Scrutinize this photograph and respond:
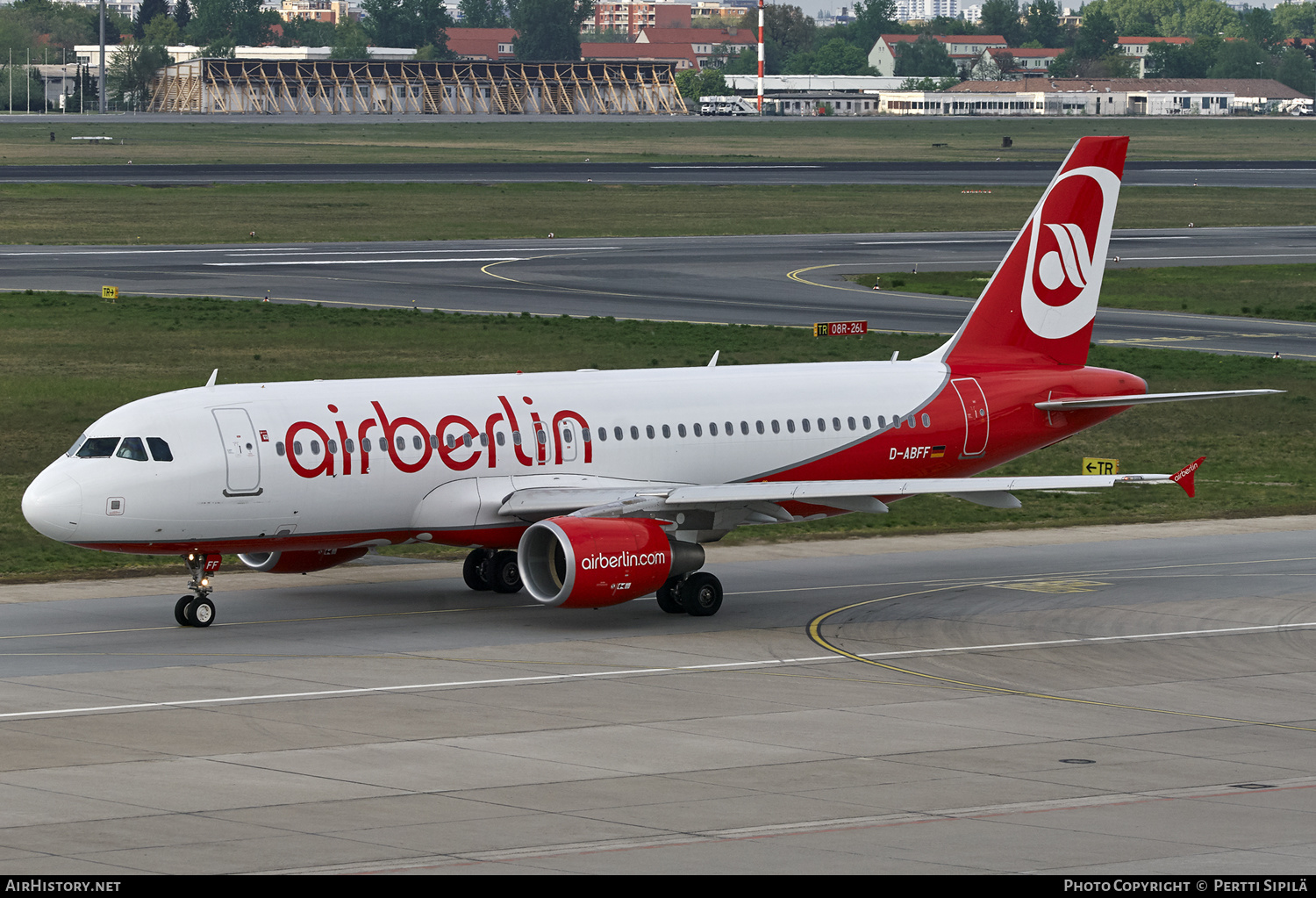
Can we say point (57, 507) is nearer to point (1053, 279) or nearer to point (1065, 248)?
point (1053, 279)

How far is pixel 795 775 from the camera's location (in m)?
25.2

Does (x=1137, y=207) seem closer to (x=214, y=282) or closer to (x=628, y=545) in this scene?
(x=214, y=282)

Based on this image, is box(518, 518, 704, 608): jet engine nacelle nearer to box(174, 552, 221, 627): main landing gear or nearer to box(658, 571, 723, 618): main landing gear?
box(658, 571, 723, 618): main landing gear

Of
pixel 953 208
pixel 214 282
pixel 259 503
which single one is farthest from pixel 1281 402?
pixel 953 208

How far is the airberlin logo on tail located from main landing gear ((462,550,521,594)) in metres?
13.3

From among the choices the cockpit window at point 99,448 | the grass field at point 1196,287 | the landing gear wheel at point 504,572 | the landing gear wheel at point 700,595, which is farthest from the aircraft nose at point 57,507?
the grass field at point 1196,287

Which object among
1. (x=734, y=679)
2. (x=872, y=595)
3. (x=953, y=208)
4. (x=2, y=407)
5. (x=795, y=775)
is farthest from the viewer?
(x=953, y=208)

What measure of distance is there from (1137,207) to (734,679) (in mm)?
119620

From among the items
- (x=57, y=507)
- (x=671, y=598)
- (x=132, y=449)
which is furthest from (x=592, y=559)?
(x=57, y=507)

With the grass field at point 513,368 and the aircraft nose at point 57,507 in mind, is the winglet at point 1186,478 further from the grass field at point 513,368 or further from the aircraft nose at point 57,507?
the aircraft nose at point 57,507

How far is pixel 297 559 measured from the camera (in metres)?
38.2

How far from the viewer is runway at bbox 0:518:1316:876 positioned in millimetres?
21438

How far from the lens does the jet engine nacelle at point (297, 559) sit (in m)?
38.0

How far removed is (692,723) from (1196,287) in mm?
76788
